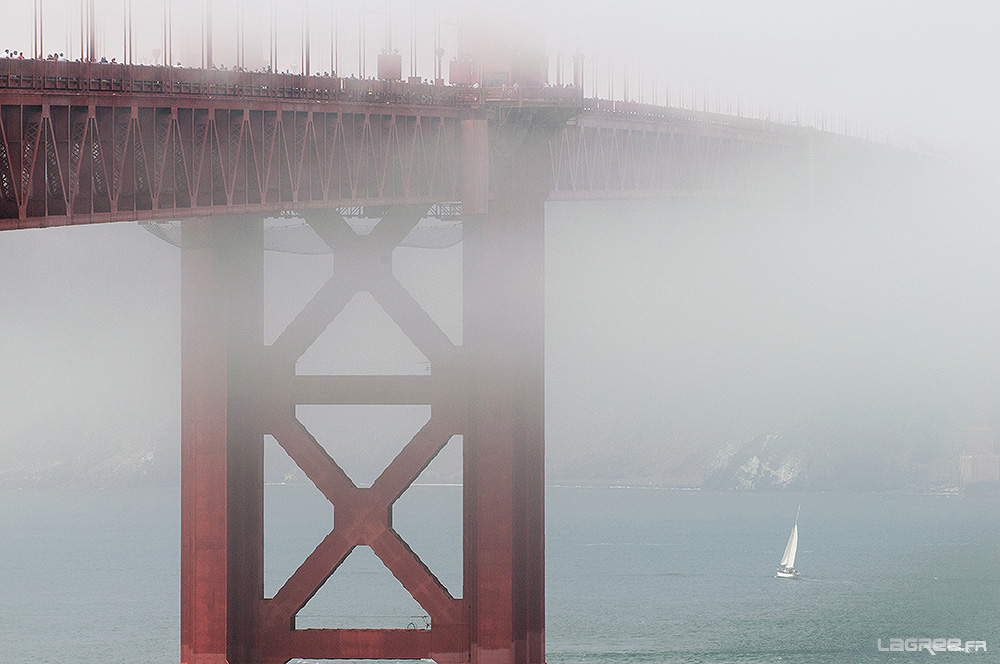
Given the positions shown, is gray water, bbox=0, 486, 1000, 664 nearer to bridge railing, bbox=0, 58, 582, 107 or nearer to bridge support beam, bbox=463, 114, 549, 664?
bridge support beam, bbox=463, 114, 549, 664

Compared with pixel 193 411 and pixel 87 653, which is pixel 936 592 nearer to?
pixel 87 653

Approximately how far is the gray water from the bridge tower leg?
294 feet

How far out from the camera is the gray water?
12031cm

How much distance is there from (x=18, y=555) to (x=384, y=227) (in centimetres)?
16844

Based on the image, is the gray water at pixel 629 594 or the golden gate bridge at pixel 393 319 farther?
the gray water at pixel 629 594

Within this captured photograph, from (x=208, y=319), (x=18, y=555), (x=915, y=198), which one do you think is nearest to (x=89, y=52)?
(x=208, y=319)

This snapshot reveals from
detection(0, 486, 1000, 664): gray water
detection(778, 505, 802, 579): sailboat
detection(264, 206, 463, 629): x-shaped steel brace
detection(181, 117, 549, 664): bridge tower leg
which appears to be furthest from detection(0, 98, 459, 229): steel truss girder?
detection(778, 505, 802, 579): sailboat

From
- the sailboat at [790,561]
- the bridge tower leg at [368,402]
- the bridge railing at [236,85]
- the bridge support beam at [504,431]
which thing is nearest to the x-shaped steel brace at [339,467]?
the bridge tower leg at [368,402]

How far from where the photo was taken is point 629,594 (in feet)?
474

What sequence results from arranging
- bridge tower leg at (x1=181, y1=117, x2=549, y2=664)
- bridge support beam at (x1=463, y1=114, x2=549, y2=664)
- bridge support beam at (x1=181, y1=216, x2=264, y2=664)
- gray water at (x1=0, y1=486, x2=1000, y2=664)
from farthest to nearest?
gray water at (x1=0, y1=486, x2=1000, y2=664), bridge support beam at (x1=463, y1=114, x2=549, y2=664), bridge tower leg at (x1=181, y1=117, x2=549, y2=664), bridge support beam at (x1=181, y1=216, x2=264, y2=664)

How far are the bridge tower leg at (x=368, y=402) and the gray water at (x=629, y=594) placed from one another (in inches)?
3524

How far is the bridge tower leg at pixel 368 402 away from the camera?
19703 millimetres

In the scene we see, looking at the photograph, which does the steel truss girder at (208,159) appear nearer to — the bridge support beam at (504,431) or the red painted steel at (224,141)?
the red painted steel at (224,141)

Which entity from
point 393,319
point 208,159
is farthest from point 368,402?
point 208,159
